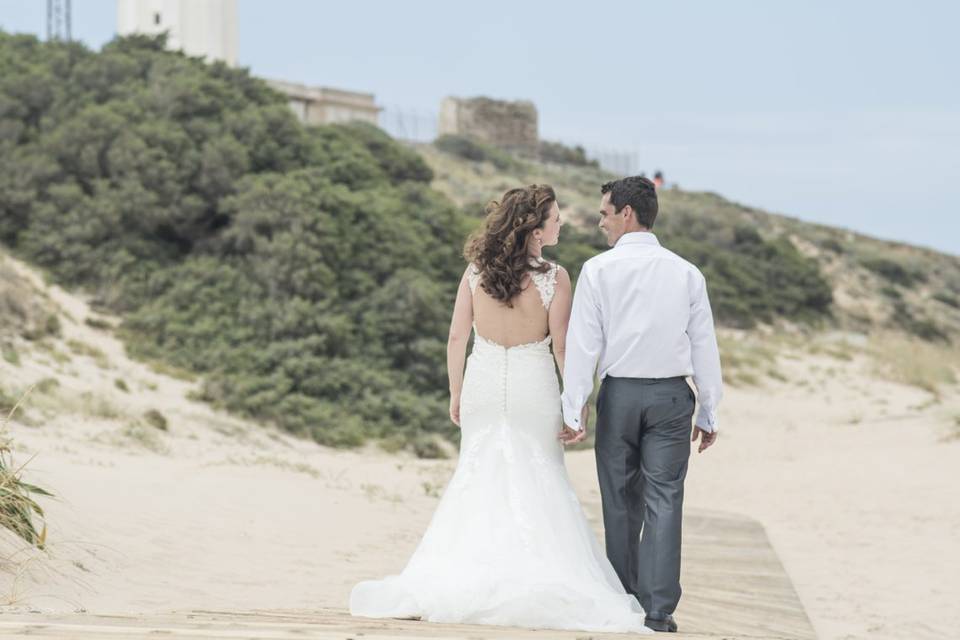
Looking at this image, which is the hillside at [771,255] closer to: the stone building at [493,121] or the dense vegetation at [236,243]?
the stone building at [493,121]

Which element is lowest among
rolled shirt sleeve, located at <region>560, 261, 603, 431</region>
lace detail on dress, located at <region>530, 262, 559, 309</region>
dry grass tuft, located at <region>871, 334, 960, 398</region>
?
dry grass tuft, located at <region>871, 334, 960, 398</region>

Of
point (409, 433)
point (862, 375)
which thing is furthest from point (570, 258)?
point (409, 433)

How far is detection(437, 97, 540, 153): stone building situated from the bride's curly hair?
5616cm

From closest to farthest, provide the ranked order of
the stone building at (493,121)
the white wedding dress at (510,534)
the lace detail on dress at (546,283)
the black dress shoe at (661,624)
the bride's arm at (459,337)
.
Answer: the white wedding dress at (510,534), the black dress shoe at (661,624), the lace detail on dress at (546,283), the bride's arm at (459,337), the stone building at (493,121)

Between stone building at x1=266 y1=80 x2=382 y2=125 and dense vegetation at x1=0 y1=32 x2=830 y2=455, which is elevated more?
stone building at x1=266 y1=80 x2=382 y2=125

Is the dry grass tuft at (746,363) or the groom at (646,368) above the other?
the groom at (646,368)

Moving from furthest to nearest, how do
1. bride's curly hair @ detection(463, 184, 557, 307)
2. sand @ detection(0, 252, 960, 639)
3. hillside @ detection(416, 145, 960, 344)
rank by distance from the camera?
hillside @ detection(416, 145, 960, 344), sand @ detection(0, 252, 960, 639), bride's curly hair @ detection(463, 184, 557, 307)

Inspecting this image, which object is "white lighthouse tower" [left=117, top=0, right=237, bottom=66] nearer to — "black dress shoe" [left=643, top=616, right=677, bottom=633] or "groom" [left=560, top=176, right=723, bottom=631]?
"groom" [left=560, top=176, right=723, bottom=631]

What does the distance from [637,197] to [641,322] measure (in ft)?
1.91

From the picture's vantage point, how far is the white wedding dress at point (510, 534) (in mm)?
5227

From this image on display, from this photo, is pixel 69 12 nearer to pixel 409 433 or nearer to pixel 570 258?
pixel 570 258

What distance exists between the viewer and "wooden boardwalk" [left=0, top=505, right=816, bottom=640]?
13.9 feet

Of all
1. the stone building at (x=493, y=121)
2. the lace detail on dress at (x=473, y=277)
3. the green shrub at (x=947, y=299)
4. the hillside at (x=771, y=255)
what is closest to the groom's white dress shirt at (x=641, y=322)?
the lace detail on dress at (x=473, y=277)

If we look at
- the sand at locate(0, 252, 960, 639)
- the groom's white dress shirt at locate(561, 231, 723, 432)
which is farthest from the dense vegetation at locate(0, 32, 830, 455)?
the groom's white dress shirt at locate(561, 231, 723, 432)
